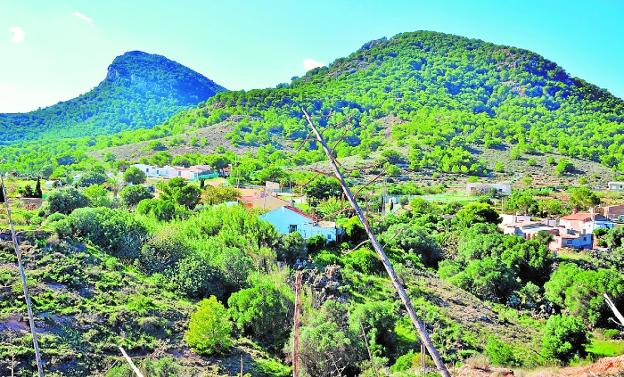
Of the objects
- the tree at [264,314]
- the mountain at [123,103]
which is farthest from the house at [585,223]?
the mountain at [123,103]

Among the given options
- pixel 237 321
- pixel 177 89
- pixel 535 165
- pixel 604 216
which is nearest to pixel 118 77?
pixel 177 89

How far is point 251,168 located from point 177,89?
98416 millimetres

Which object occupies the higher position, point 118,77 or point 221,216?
point 118,77

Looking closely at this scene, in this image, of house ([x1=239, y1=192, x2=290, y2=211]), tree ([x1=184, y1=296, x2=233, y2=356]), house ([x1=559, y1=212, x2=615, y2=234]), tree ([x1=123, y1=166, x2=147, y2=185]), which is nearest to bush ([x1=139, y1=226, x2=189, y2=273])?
tree ([x1=184, y1=296, x2=233, y2=356])

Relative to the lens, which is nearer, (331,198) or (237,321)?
(237,321)

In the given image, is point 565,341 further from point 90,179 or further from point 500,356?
point 90,179

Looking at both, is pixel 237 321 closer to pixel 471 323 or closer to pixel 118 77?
pixel 471 323

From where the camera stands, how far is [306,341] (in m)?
12.5

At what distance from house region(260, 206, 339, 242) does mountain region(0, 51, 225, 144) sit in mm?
86606

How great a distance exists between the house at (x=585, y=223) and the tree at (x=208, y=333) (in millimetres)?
27878

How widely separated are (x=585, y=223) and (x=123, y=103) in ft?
359

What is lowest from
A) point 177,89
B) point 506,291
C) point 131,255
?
point 506,291

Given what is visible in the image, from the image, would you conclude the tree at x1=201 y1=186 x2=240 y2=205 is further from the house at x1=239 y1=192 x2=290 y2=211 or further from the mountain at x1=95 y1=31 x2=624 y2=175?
the mountain at x1=95 y1=31 x2=624 y2=175

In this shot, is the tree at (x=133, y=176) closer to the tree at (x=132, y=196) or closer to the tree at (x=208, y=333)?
the tree at (x=132, y=196)
